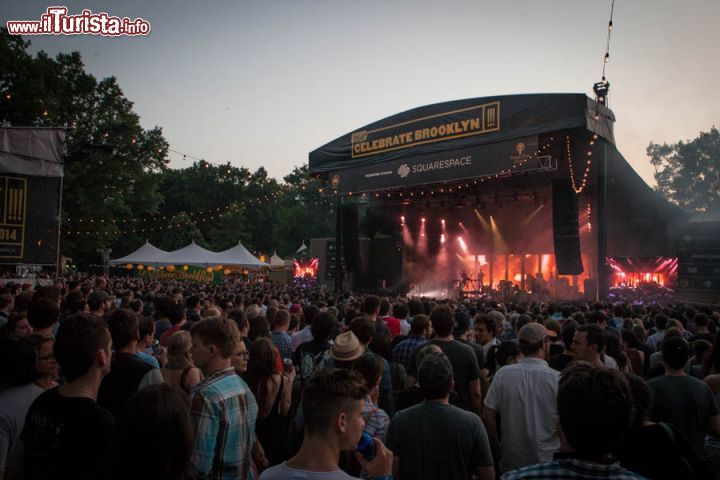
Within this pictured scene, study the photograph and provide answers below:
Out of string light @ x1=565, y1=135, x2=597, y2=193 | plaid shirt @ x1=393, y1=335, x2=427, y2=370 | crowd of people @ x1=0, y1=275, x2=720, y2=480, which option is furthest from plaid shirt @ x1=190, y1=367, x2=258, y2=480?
string light @ x1=565, y1=135, x2=597, y2=193

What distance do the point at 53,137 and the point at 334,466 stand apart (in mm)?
8511

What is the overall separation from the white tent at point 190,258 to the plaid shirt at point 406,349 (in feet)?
63.3

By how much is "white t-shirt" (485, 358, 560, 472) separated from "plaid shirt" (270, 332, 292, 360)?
241 centimetres

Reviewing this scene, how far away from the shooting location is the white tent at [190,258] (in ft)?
74.6

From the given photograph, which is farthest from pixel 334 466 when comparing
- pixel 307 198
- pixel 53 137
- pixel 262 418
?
pixel 307 198

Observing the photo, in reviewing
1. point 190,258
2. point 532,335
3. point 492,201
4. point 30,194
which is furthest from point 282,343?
point 492,201

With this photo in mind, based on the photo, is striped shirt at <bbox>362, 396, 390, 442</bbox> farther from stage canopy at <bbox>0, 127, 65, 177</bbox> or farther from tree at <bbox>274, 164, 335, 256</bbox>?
tree at <bbox>274, 164, 335, 256</bbox>

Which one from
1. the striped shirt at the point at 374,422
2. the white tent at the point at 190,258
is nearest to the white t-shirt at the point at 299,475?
the striped shirt at the point at 374,422

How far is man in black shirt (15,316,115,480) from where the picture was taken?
1.87 m

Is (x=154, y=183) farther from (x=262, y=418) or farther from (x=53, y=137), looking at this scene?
(x=262, y=418)

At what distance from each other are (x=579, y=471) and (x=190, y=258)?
2299 cm

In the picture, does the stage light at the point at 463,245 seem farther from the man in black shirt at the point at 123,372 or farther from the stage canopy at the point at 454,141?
the man in black shirt at the point at 123,372

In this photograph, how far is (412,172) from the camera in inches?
769

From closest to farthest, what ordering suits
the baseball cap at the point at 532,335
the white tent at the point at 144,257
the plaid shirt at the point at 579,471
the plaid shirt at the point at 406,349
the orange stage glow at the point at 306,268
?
the plaid shirt at the point at 579,471 < the baseball cap at the point at 532,335 < the plaid shirt at the point at 406,349 < the white tent at the point at 144,257 < the orange stage glow at the point at 306,268
